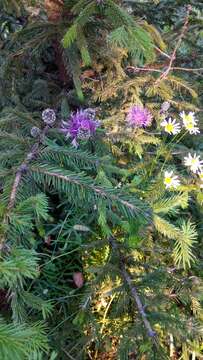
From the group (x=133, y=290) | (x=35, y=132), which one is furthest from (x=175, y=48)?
(x=133, y=290)

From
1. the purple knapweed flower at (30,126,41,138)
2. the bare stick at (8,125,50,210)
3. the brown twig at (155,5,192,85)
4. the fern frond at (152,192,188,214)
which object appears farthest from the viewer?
the brown twig at (155,5,192,85)

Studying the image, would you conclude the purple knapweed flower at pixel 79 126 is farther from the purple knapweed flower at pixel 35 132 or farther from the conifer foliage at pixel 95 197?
the purple knapweed flower at pixel 35 132

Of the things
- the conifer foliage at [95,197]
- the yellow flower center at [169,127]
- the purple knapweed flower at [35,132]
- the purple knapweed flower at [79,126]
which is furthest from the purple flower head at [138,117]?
the purple knapweed flower at [35,132]

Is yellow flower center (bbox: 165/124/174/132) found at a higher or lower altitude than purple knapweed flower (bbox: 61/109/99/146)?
lower

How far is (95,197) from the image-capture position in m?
1.42

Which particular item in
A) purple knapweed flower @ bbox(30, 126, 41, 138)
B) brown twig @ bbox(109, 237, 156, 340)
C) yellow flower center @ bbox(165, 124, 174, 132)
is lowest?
brown twig @ bbox(109, 237, 156, 340)

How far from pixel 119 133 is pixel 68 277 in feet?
2.62

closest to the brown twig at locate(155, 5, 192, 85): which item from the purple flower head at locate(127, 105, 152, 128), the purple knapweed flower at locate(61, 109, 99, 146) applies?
the purple flower head at locate(127, 105, 152, 128)

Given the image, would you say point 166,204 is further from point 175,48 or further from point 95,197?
point 175,48

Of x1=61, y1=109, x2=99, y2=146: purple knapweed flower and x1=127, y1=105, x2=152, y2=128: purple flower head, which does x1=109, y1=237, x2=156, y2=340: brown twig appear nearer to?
x1=61, y1=109, x2=99, y2=146: purple knapweed flower

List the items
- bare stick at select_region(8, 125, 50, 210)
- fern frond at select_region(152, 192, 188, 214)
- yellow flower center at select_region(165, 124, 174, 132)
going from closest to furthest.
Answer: bare stick at select_region(8, 125, 50, 210), fern frond at select_region(152, 192, 188, 214), yellow flower center at select_region(165, 124, 174, 132)

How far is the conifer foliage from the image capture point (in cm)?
143

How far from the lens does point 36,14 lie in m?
2.36

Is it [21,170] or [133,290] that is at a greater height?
[21,170]
